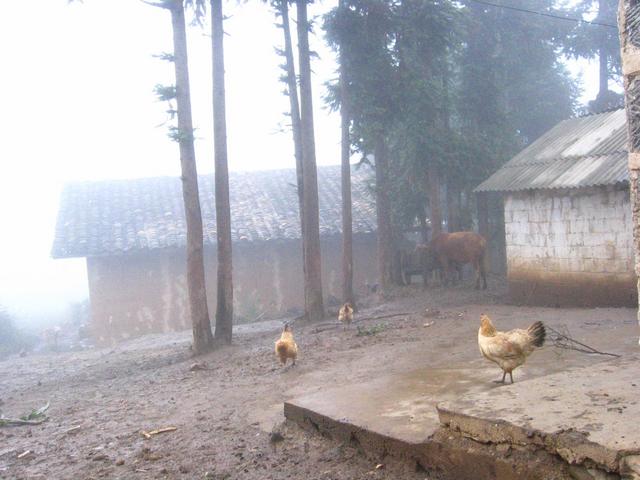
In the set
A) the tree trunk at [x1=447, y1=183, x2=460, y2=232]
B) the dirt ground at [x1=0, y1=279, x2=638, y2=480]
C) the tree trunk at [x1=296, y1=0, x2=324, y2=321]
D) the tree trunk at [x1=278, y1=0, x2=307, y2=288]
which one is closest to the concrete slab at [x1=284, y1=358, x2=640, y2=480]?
the dirt ground at [x1=0, y1=279, x2=638, y2=480]

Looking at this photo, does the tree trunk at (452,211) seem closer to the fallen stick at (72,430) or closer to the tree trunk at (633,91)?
the fallen stick at (72,430)

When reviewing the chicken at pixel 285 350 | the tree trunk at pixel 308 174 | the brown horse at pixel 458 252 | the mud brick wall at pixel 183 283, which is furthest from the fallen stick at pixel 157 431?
the mud brick wall at pixel 183 283

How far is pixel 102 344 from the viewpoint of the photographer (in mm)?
20188

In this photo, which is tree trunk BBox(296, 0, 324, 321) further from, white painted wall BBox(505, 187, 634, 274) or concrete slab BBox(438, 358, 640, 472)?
concrete slab BBox(438, 358, 640, 472)

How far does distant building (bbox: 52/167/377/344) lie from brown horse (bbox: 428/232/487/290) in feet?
12.2

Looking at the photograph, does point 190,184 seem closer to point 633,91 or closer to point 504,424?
point 633,91

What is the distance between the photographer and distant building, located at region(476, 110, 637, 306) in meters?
11.9

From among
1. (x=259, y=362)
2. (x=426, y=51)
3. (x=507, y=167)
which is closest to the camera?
(x=259, y=362)

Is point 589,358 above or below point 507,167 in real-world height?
below

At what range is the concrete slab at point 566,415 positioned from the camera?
12.8 ft

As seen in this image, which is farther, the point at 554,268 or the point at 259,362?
the point at 554,268

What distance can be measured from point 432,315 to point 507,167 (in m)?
4.22

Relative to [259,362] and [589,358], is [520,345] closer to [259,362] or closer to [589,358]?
[589,358]

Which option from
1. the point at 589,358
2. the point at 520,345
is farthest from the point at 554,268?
the point at 520,345
